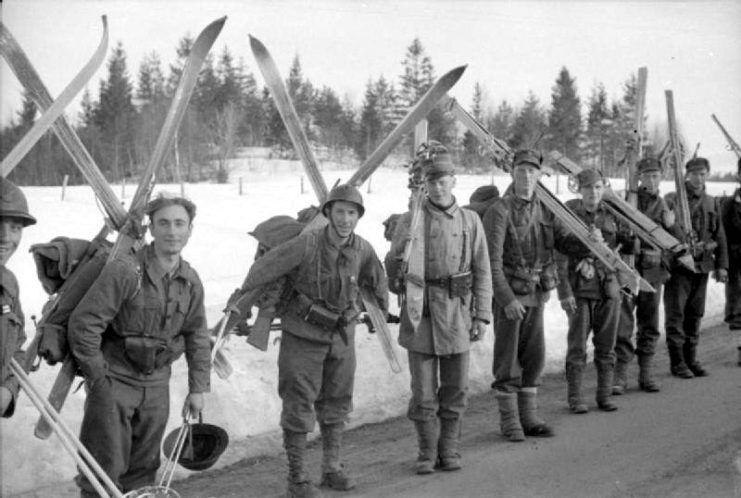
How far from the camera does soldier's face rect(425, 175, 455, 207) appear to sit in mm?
5691

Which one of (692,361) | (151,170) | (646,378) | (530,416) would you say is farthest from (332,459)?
(692,361)

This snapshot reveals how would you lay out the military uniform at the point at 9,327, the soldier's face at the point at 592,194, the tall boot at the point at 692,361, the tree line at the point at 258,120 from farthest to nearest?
the tree line at the point at 258,120, the tall boot at the point at 692,361, the soldier's face at the point at 592,194, the military uniform at the point at 9,327

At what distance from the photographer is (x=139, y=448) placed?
4457 mm

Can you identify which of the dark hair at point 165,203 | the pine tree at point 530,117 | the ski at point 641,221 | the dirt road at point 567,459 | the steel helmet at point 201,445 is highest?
the pine tree at point 530,117

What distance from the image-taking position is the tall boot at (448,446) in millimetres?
5617

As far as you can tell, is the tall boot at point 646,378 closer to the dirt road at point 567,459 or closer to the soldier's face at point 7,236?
the dirt road at point 567,459

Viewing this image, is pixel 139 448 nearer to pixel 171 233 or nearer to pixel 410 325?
pixel 171 233

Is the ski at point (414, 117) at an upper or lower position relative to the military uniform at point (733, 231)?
upper

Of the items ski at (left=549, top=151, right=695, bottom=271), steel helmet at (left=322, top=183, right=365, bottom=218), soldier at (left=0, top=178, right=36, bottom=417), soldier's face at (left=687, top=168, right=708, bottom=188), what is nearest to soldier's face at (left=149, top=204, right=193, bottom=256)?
soldier at (left=0, top=178, right=36, bottom=417)

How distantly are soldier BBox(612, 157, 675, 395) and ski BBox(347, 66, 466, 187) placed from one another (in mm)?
2855

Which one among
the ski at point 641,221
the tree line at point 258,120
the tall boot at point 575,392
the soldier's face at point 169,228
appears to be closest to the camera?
the soldier's face at point 169,228

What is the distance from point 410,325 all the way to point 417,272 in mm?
382

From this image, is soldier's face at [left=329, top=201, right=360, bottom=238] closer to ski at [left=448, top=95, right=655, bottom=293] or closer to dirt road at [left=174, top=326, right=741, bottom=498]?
dirt road at [left=174, top=326, right=741, bottom=498]

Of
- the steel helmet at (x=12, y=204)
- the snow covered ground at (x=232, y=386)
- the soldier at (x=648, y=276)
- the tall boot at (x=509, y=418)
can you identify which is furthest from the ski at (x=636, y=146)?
the steel helmet at (x=12, y=204)
